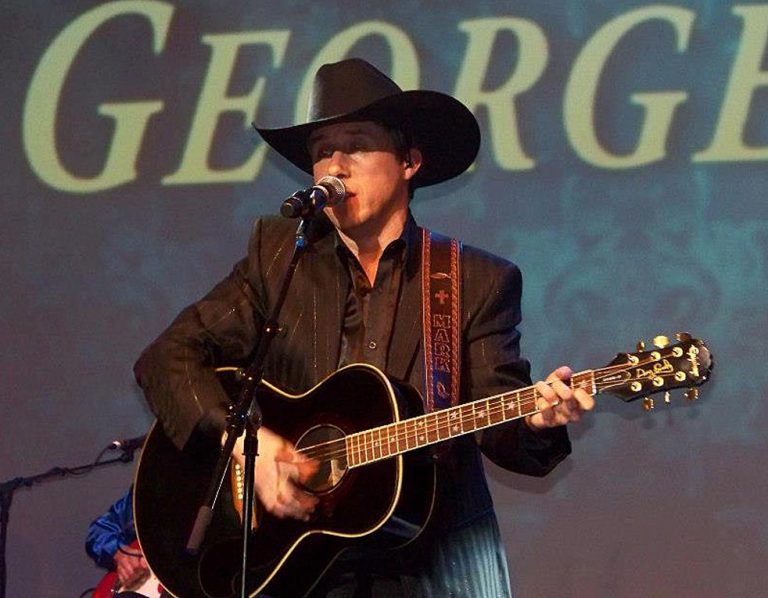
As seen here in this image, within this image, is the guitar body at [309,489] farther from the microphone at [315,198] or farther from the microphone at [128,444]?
the microphone at [128,444]

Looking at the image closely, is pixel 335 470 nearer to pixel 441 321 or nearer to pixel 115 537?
pixel 441 321

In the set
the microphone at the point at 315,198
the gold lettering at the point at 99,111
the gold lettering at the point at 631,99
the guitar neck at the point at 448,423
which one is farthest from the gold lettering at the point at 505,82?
the guitar neck at the point at 448,423

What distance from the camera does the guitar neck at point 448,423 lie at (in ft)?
9.91

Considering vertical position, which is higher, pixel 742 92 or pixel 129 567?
pixel 742 92

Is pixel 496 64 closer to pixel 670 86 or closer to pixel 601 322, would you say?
pixel 670 86

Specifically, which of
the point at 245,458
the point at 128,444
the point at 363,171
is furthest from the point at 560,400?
the point at 128,444

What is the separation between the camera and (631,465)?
190 inches

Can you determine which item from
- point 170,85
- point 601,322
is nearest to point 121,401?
point 170,85

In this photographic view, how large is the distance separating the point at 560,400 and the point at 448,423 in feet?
Answer: 0.96

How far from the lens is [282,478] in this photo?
10.4 feet

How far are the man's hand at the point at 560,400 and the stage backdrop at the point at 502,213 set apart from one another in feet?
6.36

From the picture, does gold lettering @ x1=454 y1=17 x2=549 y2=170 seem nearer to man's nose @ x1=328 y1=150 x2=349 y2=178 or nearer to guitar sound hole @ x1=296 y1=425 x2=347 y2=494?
man's nose @ x1=328 y1=150 x2=349 y2=178

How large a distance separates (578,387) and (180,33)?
319 centimetres

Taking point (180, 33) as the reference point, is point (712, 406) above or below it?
below
